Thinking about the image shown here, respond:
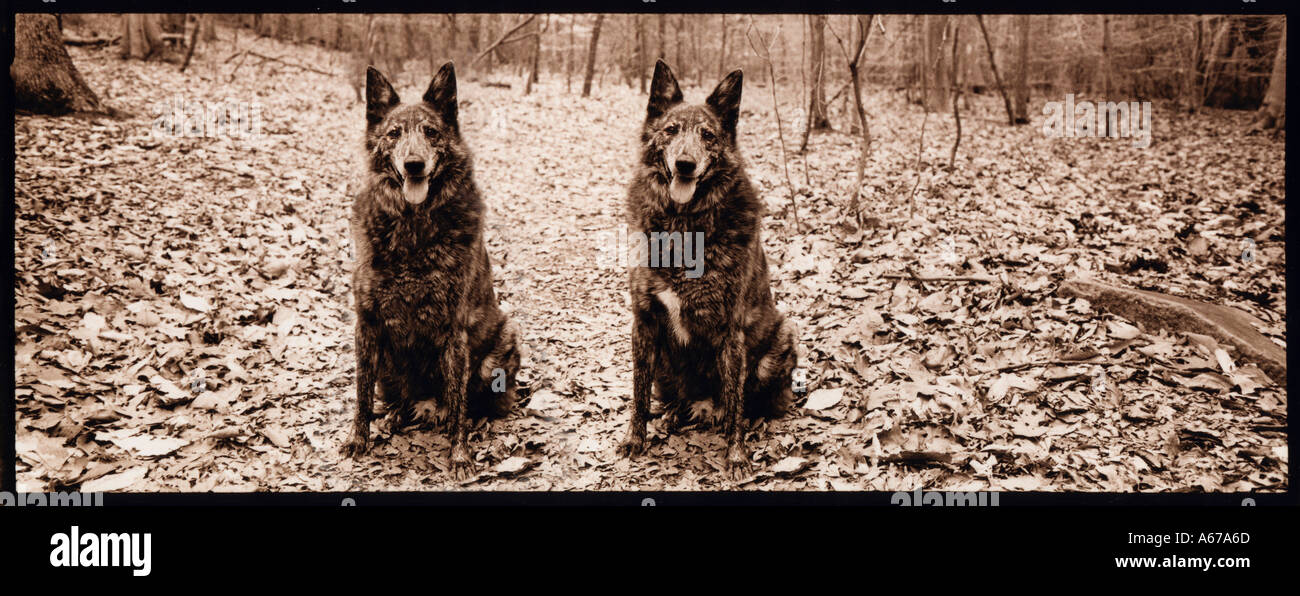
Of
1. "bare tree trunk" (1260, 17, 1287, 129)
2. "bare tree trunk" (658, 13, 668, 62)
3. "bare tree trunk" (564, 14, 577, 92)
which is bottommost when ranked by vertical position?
"bare tree trunk" (1260, 17, 1287, 129)

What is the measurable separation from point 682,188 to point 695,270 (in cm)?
41

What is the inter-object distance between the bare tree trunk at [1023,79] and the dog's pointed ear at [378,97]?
16.5 ft

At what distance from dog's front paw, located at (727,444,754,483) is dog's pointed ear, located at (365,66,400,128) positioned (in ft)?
7.73

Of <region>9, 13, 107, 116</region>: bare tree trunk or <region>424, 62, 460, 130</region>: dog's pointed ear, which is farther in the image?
<region>9, 13, 107, 116</region>: bare tree trunk

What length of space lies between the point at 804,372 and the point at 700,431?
758 millimetres

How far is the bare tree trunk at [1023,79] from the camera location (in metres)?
6.19

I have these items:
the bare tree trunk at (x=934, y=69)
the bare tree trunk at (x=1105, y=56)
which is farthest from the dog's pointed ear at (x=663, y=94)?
the bare tree trunk at (x=934, y=69)

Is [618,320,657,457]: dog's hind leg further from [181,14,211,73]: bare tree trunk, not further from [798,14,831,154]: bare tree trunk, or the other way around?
[181,14,211,73]: bare tree trunk

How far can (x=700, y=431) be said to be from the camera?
349 cm

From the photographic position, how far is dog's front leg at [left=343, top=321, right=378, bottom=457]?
3209 millimetres

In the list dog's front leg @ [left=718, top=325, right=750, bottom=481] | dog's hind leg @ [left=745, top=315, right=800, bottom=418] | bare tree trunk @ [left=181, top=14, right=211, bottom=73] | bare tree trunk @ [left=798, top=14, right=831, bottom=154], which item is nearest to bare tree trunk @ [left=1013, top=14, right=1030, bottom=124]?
bare tree trunk @ [left=798, top=14, right=831, bottom=154]

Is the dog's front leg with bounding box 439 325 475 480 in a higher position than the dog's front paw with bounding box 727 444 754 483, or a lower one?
higher

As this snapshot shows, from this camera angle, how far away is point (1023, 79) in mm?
7152

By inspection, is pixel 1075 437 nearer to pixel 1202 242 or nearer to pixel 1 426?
pixel 1202 242
